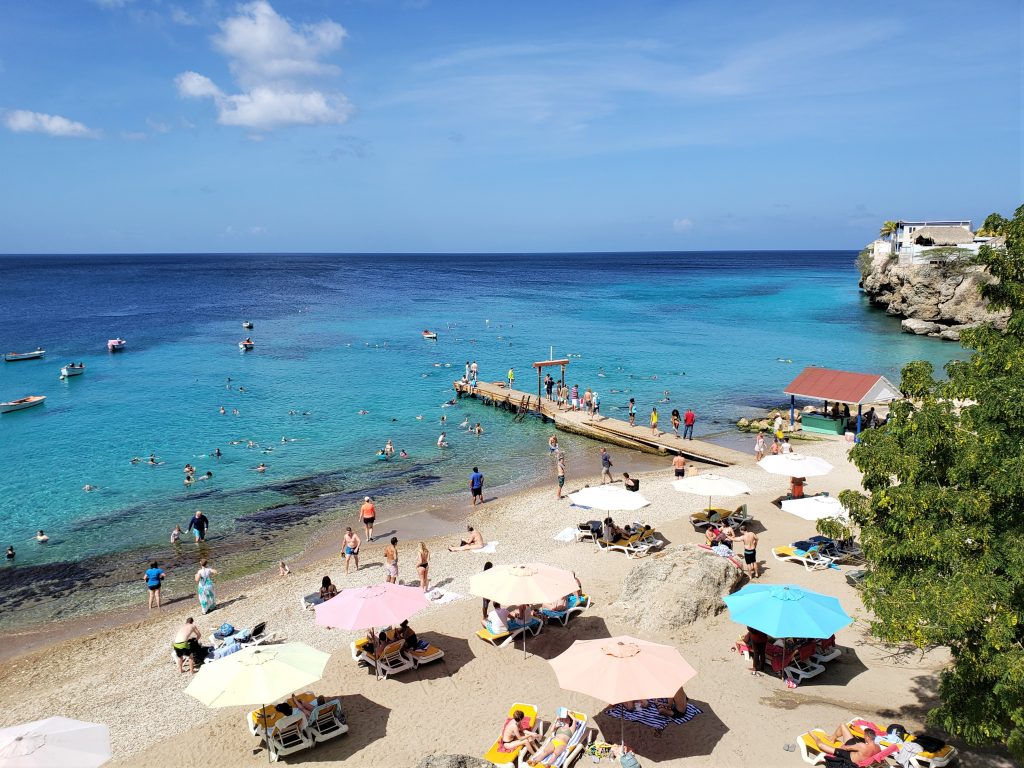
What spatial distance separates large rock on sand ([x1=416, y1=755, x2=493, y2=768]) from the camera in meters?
8.82

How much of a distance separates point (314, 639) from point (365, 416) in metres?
23.1

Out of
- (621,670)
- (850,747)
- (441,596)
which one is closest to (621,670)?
(621,670)

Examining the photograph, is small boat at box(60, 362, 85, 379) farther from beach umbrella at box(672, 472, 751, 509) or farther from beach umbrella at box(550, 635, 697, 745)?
beach umbrella at box(550, 635, 697, 745)

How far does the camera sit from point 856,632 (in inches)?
528

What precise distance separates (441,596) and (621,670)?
273 inches

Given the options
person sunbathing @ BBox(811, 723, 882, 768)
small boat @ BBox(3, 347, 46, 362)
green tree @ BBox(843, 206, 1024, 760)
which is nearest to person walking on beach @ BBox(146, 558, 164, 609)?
person sunbathing @ BBox(811, 723, 882, 768)

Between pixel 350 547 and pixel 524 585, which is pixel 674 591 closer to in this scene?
pixel 524 585

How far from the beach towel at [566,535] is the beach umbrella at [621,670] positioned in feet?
28.3

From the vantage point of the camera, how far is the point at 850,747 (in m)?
9.34

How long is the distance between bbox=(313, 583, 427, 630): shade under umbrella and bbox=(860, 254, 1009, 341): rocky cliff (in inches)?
2138

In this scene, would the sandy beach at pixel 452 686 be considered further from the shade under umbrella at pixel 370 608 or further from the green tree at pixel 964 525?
the green tree at pixel 964 525

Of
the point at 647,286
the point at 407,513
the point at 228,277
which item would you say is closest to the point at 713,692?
the point at 407,513

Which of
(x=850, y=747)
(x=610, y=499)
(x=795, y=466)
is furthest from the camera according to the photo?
(x=795, y=466)

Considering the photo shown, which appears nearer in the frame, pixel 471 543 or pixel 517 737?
pixel 517 737
